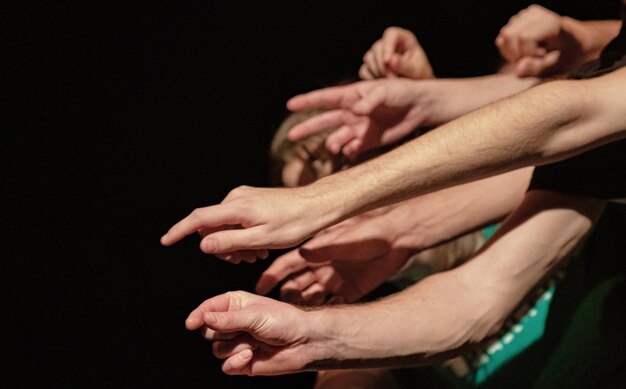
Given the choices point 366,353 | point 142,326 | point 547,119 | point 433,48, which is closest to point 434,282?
point 366,353

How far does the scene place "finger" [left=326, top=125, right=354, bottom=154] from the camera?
4.45 ft

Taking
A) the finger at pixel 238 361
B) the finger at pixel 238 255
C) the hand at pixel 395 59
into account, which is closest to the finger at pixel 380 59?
the hand at pixel 395 59

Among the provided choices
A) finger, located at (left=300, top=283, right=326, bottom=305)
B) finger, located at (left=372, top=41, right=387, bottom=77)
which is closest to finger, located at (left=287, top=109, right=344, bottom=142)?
finger, located at (left=372, top=41, right=387, bottom=77)

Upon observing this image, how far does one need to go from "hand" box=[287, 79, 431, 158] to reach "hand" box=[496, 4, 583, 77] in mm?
213

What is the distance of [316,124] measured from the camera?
132 cm

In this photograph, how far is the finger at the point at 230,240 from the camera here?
925mm

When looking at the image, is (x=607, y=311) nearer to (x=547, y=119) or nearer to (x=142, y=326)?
(x=547, y=119)

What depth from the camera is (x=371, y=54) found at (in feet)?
4.82

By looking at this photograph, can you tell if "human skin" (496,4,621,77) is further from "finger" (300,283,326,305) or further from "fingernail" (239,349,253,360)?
"fingernail" (239,349,253,360)

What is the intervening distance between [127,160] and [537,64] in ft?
2.50

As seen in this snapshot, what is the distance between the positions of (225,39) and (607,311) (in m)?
0.79

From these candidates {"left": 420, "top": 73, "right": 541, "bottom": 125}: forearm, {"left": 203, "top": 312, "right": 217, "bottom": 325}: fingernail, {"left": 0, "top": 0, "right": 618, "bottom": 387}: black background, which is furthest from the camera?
{"left": 420, "top": 73, "right": 541, "bottom": 125}: forearm

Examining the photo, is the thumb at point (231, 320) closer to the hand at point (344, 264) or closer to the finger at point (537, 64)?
the hand at point (344, 264)

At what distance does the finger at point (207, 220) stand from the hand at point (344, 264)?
1.02ft
